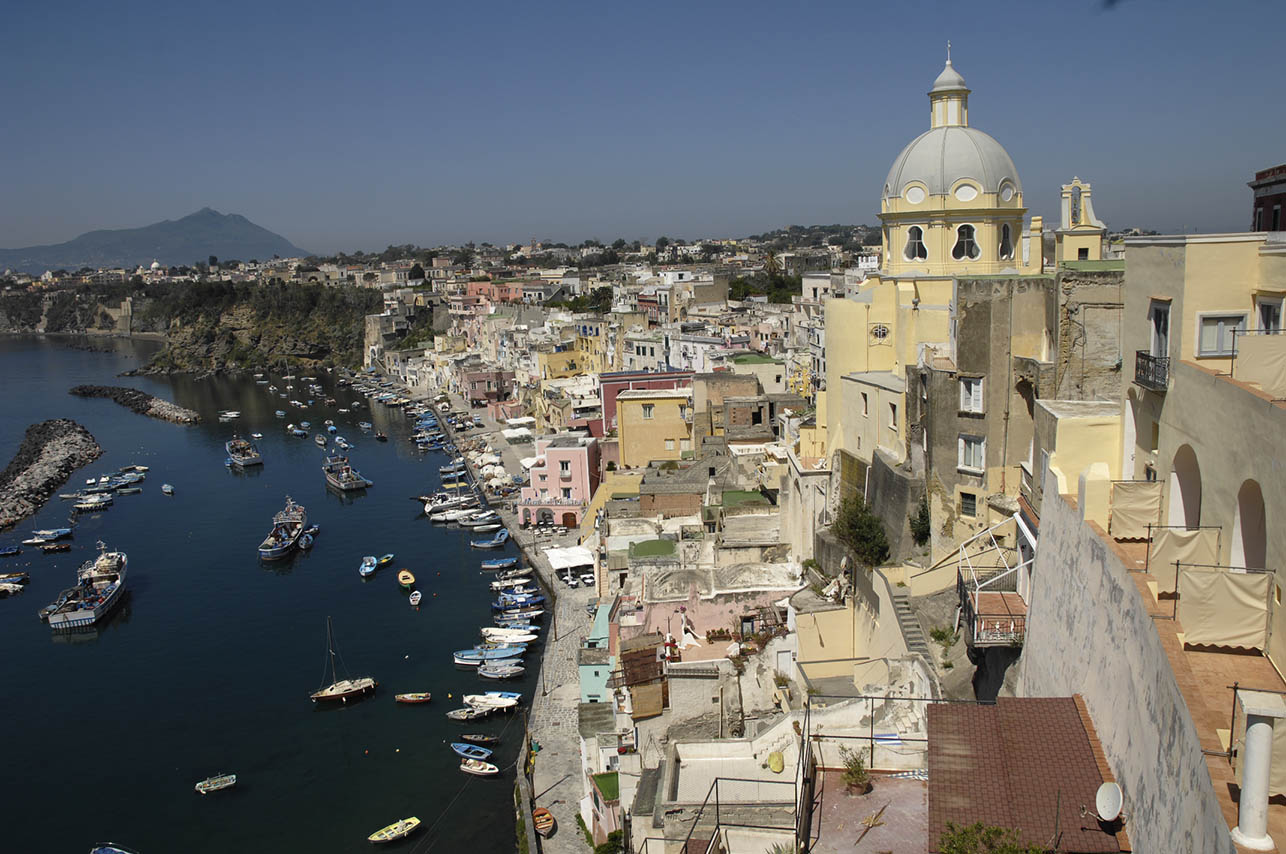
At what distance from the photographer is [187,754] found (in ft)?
66.1

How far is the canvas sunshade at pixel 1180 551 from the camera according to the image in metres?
5.57

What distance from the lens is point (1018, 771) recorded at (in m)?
6.14

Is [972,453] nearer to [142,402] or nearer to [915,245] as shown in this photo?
[915,245]

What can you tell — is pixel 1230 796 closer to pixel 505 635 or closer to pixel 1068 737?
pixel 1068 737

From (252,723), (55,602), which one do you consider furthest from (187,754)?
(55,602)

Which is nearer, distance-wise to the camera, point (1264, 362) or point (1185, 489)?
point (1264, 362)

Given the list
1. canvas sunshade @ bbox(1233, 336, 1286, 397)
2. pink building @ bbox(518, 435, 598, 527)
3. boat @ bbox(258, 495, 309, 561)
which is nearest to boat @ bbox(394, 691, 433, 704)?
pink building @ bbox(518, 435, 598, 527)

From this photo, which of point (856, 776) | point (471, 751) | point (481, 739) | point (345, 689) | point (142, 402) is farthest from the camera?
point (142, 402)

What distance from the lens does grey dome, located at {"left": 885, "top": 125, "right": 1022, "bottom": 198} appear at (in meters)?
15.2

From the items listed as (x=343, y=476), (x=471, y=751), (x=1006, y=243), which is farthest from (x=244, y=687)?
(x=1006, y=243)

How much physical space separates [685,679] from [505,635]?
1223cm

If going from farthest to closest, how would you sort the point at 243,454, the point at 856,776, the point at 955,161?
the point at 243,454, the point at 955,161, the point at 856,776

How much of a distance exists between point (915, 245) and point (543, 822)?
11.1m

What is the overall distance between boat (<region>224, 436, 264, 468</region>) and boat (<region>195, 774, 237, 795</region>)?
3090 cm
